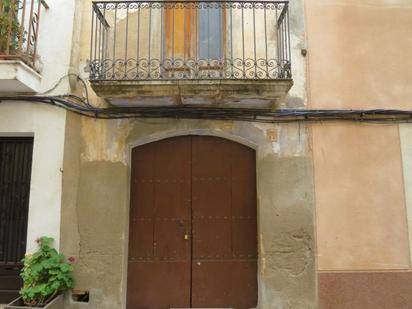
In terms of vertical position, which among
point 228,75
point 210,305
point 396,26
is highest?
point 396,26

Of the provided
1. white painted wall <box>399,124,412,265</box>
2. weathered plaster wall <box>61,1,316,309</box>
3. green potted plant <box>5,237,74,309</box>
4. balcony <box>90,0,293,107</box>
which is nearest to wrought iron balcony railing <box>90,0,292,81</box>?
balcony <box>90,0,293,107</box>

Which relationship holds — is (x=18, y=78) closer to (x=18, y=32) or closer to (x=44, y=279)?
(x=18, y=32)

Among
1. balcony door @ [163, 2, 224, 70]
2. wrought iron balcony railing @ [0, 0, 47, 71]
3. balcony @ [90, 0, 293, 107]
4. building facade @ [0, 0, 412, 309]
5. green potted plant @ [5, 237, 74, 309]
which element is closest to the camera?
green potted plant @ [5, 237, 74, 309]

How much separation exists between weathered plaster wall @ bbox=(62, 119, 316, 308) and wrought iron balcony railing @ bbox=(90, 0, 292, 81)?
772 millimetres

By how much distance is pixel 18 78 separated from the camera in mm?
5105

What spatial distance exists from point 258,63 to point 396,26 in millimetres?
2084

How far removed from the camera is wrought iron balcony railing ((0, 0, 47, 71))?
5203mm

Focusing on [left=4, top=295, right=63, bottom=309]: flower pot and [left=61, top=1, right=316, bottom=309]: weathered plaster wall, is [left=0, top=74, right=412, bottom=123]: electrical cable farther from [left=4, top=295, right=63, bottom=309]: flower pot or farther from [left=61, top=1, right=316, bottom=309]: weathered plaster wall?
[left=4, top=295, right=63, bottom=309]: flower pot

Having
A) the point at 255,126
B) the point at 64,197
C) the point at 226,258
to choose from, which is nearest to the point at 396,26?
the point at 255,126

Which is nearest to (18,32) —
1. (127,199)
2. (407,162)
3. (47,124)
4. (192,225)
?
(47,124)

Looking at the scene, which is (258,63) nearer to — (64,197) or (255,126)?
(255,126)

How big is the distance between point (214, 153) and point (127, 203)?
1424mm

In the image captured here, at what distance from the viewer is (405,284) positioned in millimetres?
5250

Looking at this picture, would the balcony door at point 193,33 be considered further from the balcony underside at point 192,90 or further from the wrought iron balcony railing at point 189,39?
the balcony underside at point 192,90
